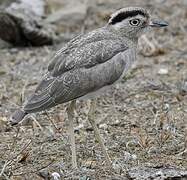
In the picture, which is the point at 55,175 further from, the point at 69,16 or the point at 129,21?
the point at 69,16

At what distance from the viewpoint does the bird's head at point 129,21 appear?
630 cm

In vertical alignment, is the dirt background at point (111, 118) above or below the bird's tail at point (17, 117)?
below

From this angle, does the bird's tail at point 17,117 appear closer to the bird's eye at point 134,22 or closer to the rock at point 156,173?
the rock at point 156,173

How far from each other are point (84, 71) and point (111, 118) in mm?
1493

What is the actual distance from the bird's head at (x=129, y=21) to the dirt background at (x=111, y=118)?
3.39 ft

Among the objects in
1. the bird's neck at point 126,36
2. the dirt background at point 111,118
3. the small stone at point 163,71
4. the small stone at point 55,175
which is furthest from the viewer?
the small stone at point 163,71

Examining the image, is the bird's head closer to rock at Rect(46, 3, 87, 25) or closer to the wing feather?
the wing feather

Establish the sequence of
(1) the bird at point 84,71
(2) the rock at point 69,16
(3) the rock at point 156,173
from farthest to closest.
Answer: (2) the rock at point 69,16
(1) the bird at point 84,71
(3) the rock at point 156,173

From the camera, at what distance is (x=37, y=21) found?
986 cm

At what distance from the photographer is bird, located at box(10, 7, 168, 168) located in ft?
19.5

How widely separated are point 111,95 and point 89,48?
2.07 metres

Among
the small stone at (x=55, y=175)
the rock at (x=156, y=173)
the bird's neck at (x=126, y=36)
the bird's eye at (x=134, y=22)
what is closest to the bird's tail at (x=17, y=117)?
the small stone at (x=55, y=175)

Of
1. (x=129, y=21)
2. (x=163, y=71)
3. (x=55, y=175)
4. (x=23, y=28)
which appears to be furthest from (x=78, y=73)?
(x=23, y=28)

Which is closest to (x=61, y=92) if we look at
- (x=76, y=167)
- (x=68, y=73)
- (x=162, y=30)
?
(x=68, y=73)
